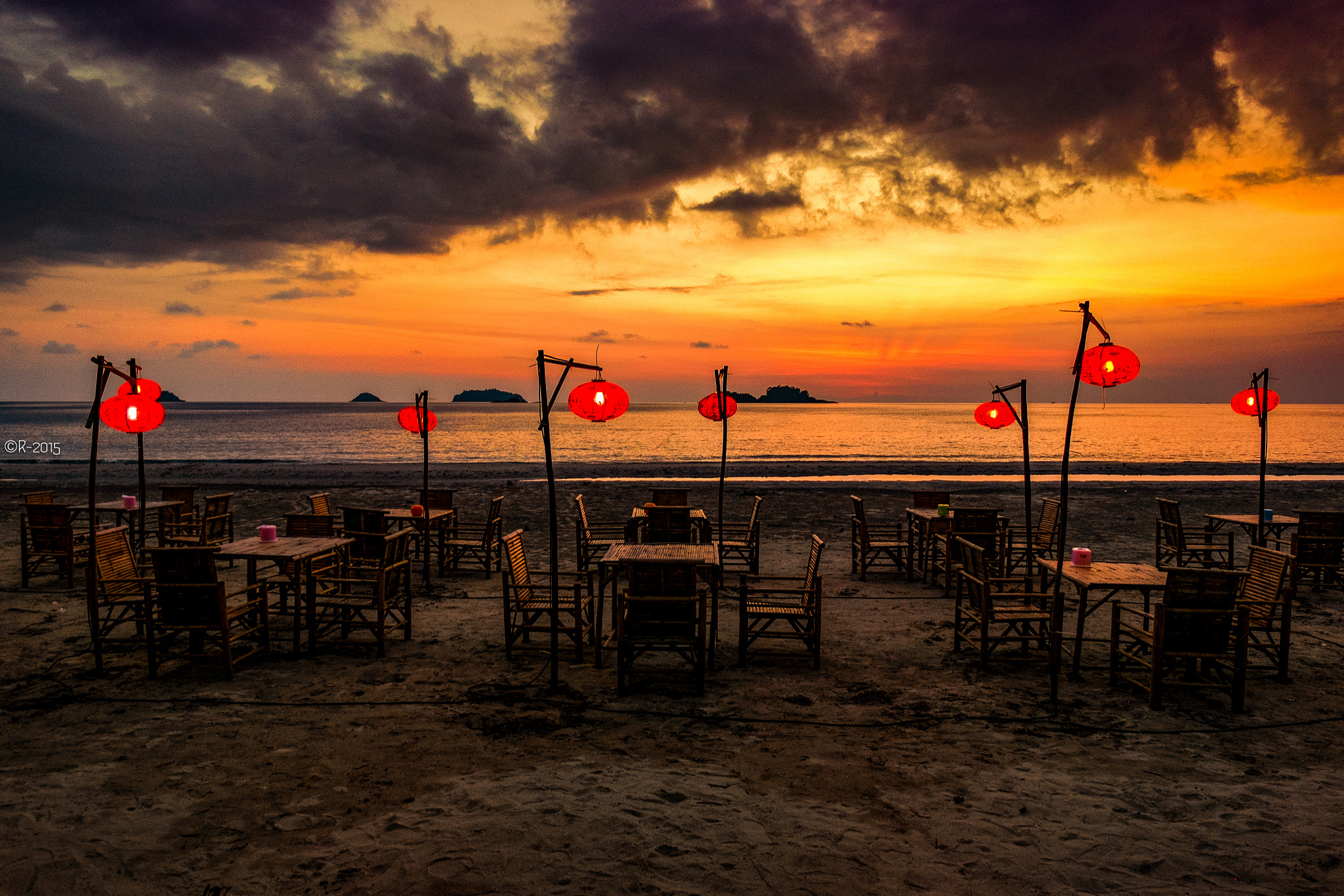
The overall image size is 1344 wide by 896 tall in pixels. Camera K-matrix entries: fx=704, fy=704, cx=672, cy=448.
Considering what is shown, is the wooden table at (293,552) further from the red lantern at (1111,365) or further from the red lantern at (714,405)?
the red lantern at (1111,365)

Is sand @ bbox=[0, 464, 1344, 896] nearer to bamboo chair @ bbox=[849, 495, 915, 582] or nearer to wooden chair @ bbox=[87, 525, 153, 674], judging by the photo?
wooden chair @ bbox=[87, 525, 153, 674]

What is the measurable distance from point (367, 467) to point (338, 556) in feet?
105

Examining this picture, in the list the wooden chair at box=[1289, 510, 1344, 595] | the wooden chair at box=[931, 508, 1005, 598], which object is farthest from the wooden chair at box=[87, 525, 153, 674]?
the wooden chair at box=[1289, 510, 1344, 595]

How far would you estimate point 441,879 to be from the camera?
3.59 meters

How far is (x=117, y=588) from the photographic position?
24.2ft

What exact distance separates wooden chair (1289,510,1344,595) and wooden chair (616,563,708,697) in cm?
877

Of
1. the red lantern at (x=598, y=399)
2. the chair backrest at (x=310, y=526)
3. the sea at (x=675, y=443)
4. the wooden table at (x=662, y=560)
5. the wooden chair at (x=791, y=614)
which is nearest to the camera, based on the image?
the wooden table at (x=662, y=560)

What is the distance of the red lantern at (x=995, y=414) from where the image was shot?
914 centimetres

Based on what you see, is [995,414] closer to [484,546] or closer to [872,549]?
[872,549]

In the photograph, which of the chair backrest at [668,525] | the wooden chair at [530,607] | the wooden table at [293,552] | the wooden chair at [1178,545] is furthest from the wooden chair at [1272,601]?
the wooden table at [293,552]

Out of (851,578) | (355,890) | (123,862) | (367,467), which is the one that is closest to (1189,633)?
(851,578)

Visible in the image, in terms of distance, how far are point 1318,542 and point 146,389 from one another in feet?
53.6

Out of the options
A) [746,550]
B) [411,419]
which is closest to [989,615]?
[746,550]

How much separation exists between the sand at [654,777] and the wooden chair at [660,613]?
386mm
